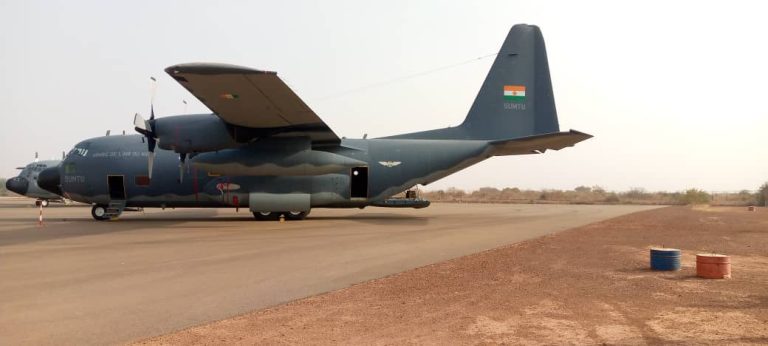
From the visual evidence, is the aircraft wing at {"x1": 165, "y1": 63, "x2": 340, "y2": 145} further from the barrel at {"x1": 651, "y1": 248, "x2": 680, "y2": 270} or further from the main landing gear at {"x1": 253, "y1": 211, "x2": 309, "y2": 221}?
the barrel at {"x1": 651, "y1": 248, "x2": 680, "y2": 270}

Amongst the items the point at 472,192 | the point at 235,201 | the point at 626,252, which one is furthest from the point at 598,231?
the point at 472,192

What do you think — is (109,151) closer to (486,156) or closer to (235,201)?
(235,201)

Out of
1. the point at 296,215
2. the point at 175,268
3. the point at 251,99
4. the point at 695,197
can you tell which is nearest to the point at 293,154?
the point at 296,215

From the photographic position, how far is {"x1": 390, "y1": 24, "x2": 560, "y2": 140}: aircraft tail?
2306cm

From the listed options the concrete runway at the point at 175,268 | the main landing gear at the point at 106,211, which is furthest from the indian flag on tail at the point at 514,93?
the main landing gear at the point at 106,211

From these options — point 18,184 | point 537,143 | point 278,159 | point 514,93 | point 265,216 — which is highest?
point 514,93

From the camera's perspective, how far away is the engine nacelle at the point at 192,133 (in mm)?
19219

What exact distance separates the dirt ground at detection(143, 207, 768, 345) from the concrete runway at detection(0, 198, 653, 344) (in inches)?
28.0

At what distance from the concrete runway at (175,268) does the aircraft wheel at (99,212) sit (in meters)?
3.80

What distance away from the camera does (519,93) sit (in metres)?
23.2

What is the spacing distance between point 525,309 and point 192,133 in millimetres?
Result: 15911

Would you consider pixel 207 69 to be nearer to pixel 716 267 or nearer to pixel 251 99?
pixel 251 99

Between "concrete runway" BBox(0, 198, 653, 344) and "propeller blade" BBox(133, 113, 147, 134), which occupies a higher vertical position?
"propeller blade" BBox(133, 113, 147, 134)

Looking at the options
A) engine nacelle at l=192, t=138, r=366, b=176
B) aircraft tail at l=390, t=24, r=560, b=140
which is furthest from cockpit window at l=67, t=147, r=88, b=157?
aircraft tail at l=390, t=24, r=560, b=140
